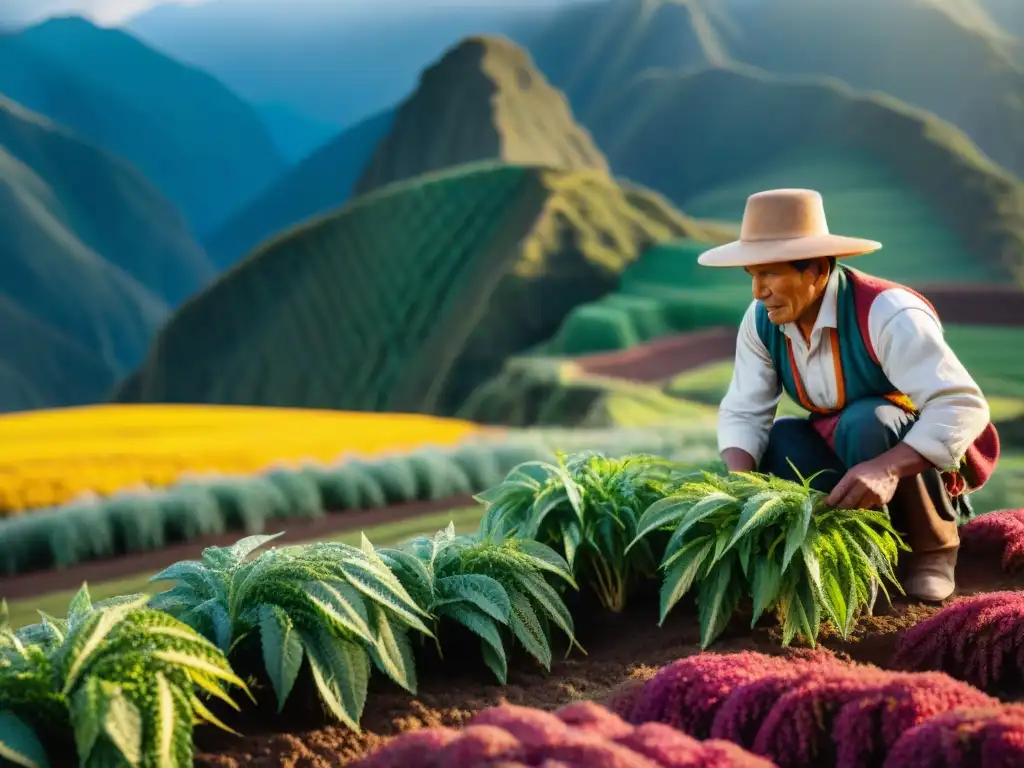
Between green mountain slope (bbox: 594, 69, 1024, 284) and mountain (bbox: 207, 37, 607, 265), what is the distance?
9881mm

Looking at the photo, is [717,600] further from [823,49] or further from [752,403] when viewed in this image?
[823,49]

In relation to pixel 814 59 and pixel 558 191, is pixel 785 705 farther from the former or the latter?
pixel 814 59

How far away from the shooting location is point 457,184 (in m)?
38.1

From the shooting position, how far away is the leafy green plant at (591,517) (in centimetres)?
314

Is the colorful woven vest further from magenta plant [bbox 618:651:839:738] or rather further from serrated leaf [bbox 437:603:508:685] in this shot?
serrated leaf [bbox 437:603:508:685]

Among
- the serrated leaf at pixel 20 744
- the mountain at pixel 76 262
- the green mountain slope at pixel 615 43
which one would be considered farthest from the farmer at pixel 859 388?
the green mountain slope at pixel 615 43

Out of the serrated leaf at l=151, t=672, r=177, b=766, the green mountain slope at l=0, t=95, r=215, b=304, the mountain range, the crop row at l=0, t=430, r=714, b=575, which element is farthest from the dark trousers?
the green mountain slope at l=0, t=95, r=215, b=304

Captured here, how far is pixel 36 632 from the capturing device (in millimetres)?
2336

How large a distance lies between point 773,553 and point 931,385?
642mm

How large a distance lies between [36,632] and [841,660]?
1.90 m

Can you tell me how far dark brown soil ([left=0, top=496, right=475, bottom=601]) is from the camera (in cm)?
545

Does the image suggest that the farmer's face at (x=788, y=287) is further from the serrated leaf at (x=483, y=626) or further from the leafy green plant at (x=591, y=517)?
the serrated leaf at (x=483, y=626)

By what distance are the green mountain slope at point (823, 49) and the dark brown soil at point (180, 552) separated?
199ft

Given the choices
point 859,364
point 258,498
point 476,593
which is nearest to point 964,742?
point 476,593
